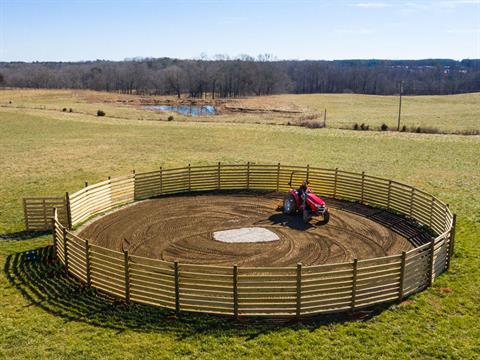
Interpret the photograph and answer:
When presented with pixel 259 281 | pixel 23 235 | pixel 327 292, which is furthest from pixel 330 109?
pixel 327 292

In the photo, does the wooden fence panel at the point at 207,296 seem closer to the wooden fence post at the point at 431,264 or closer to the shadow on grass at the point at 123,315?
the shadow on grass at the point at 123,315

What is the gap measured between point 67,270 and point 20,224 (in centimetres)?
643

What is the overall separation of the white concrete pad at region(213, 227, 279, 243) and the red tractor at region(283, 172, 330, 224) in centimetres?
212

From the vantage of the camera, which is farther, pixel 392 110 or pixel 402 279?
pixel 392 110

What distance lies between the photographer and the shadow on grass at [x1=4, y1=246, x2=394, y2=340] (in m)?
11.5

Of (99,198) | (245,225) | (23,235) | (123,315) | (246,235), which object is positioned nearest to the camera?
(123,315)

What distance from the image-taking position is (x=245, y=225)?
18984mm

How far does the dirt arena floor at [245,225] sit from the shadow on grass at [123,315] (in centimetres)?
298

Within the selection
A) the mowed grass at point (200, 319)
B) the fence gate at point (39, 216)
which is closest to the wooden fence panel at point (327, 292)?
the mowed grass at point (200, 319)

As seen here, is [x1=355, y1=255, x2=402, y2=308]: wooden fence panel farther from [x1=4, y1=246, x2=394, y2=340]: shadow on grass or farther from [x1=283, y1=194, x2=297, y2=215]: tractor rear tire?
[x1=283, y1=194, x2=297, y2=215]: tractor rear tire

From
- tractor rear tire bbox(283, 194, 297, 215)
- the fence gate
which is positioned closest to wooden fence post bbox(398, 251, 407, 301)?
tractor rear tire bbox(283, 194, 297, 215)

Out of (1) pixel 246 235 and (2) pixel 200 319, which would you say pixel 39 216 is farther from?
(2) pixel 200 319

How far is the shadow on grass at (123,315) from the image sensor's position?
11.5m

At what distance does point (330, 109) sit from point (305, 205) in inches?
2910
